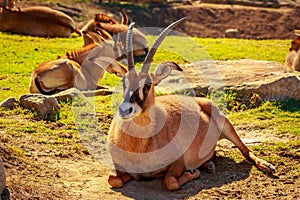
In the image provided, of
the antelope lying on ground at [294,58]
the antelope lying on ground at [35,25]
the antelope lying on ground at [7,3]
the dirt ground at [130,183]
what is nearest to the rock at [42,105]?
the dirt ground at [130,183]

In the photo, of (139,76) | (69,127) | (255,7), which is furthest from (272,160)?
(255,7)

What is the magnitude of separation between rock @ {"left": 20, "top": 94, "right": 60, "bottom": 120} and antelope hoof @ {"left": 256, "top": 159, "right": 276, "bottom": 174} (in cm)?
300

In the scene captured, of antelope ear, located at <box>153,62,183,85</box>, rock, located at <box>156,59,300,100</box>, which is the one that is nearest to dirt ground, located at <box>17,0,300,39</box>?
rock, located at <box>156,59,300,100</box>

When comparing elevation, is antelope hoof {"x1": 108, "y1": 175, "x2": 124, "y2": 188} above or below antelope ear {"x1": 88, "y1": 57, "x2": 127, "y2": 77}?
below

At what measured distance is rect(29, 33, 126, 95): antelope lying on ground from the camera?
1176 centimetres

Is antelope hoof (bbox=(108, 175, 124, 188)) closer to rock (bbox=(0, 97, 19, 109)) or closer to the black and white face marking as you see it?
the black and white face marking

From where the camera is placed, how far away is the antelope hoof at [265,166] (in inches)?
297

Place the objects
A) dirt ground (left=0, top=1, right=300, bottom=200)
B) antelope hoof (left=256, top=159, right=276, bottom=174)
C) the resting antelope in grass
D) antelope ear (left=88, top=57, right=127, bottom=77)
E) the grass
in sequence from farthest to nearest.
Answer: the grass
antelope hoof (left=256, top=159, right=276, bottom=174)
antelope ear (left=88, top=57, right=127, bottom=77)
the resting antelope in grass
dirt ground (left=0, top=1, right=300, bottom=200)

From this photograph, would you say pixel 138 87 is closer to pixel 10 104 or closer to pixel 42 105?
pixel 42 105

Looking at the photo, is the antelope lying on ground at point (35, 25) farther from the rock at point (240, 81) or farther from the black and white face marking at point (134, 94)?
the black and white face marking at point (134, 94)

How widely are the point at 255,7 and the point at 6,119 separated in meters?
20.4

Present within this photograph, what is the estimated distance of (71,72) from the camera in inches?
476

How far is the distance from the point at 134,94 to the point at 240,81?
4660 millimetres

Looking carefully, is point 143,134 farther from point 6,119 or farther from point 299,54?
point 299,54
